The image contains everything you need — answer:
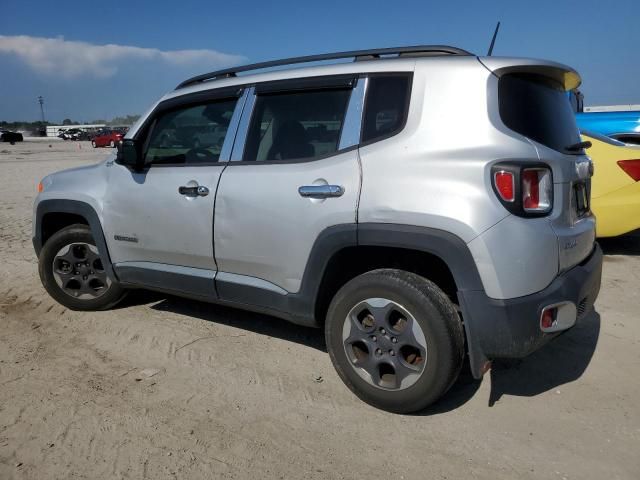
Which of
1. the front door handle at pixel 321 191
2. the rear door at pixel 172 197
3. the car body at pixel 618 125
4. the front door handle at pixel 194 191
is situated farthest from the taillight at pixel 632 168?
the front door handle at pixel 194 191

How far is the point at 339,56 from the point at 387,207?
3.57ft

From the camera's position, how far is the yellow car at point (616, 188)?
18.2 feet

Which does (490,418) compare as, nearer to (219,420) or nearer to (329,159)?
(219,420)

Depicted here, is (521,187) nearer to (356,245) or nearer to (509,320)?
(509,320)

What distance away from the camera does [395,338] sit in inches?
109

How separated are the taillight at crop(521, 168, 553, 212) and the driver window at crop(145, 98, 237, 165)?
193 cm

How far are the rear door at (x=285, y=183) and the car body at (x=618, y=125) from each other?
16.8ft

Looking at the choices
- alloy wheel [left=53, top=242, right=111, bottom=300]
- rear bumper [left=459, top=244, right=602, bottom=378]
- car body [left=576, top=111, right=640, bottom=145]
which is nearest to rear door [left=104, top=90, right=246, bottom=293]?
alloy wheel [left=53, top=242, right=111, bottom=300]

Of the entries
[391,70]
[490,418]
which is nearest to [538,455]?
[490,418]

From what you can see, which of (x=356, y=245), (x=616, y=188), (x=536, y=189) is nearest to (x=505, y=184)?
(x=536, y=189)

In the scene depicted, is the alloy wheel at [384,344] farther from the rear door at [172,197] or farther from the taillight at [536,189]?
the rear door at [172,197]

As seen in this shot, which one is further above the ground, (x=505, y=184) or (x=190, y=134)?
(x=190, y=134)

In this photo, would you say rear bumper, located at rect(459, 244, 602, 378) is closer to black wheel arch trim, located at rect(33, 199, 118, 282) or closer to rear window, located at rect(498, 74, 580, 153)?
rear window, located at rect(498, 74, 580, 153)

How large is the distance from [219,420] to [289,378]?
0.60m
